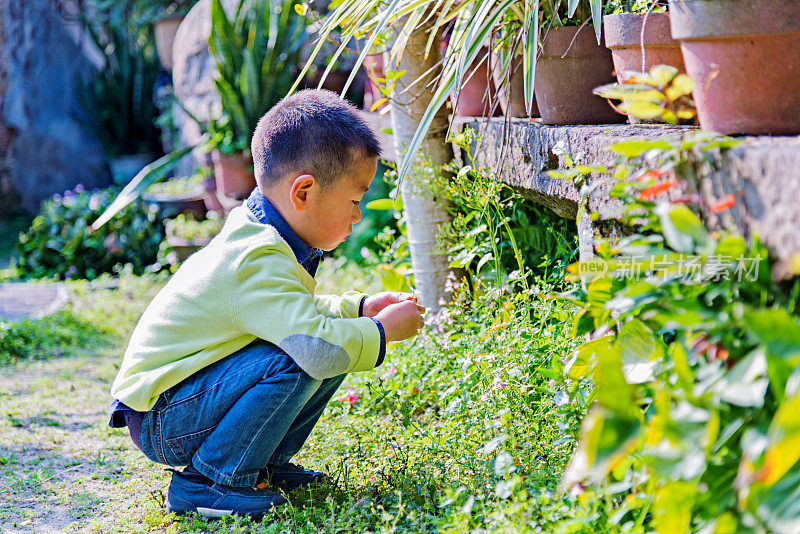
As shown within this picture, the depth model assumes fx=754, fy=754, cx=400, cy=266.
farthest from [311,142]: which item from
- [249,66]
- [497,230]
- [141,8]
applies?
[141,8]

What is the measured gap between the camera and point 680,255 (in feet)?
3.94

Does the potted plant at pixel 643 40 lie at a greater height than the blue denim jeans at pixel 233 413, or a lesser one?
greater

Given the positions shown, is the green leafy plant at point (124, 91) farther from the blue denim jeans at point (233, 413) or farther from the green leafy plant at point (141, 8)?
the blue denim jeans at point (233, 413)

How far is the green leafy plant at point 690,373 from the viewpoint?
97cm

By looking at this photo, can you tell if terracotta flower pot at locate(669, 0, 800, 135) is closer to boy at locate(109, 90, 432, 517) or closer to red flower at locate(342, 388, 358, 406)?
boy at locate(109, 90, 432, 517)

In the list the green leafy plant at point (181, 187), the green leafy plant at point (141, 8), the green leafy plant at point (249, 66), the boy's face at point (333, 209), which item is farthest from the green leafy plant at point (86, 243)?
the boy's face at point (333, 209)

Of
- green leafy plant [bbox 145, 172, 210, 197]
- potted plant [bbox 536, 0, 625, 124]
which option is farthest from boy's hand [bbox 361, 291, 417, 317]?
green leafy plant [bbox 145, 172, 210, 197]

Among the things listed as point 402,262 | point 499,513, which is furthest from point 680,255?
point 402,262

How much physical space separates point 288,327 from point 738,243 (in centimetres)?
98

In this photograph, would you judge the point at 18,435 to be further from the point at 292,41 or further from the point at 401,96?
A: the point at 292,41

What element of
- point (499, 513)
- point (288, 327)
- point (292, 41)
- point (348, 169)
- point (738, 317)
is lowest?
point (499, 513)

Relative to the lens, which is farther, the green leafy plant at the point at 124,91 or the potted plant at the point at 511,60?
the green leafy plant at the point at 124,91

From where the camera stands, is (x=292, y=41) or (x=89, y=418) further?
(x=292, y=41)

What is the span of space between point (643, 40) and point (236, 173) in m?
3.86
